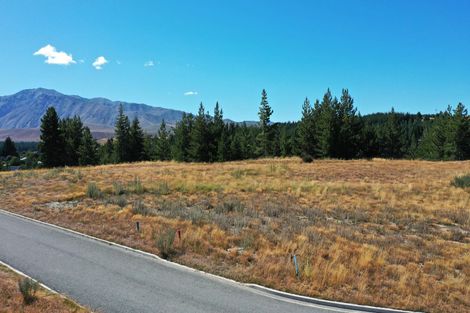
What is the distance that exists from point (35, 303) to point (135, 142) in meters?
65.6

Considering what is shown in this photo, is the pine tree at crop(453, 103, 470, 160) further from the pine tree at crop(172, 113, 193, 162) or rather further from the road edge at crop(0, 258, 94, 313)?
the road edge at crop(0, 258, 94, 313)

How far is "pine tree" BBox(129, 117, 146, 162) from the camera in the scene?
228 ft

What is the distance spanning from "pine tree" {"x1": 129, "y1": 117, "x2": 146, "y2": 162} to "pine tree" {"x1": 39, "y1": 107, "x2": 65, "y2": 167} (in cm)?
1452

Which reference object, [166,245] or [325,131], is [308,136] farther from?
[166,245]

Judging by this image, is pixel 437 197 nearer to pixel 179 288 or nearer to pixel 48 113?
pixel 179 288

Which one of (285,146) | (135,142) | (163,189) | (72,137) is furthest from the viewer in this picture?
(285,146)

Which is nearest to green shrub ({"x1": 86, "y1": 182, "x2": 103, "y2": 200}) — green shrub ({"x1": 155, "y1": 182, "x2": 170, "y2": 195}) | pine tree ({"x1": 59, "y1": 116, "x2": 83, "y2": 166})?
green shrub ({"x1": 155, "y1": 182, "x2": 170, "y2": 195})

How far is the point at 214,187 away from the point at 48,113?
143 ft

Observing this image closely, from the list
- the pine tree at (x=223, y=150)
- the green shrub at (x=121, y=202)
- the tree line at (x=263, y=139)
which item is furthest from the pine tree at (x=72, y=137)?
the green shrub at (x=121, y=202)

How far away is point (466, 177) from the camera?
81.4 ft

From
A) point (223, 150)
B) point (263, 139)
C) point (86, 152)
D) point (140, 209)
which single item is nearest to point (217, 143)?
point (223, 150)

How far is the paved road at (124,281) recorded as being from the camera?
745 centimetres

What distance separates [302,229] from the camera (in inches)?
522

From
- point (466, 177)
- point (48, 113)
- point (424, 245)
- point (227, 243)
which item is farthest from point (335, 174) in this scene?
point (48, 113)
